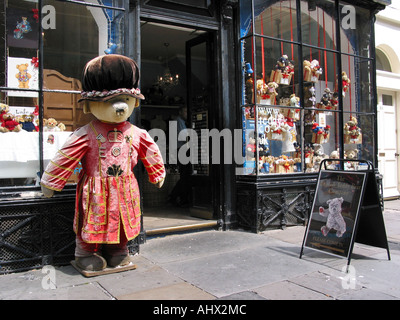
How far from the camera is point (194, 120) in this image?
7.15 meters

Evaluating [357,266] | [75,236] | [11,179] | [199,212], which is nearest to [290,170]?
[199,212]

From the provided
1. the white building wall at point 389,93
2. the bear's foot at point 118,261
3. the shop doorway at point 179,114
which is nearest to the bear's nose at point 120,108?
the bear's foot at point 118,261

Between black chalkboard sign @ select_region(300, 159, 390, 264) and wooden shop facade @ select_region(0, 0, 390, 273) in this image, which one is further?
wooden shop facade @ select_region(0, 0, 390, 273)

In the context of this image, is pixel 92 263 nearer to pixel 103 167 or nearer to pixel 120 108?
pixel 103 167

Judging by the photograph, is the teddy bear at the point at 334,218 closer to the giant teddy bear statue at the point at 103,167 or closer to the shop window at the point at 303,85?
the shop window at the point at 303,85


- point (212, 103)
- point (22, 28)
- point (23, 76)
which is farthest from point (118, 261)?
point (212, 103)

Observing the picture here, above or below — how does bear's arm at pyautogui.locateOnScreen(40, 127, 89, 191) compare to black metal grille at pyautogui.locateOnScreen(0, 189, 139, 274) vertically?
above

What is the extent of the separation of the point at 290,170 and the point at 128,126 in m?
3.28

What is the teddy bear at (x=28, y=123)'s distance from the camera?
15.0ft

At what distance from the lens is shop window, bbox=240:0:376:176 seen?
6312mm

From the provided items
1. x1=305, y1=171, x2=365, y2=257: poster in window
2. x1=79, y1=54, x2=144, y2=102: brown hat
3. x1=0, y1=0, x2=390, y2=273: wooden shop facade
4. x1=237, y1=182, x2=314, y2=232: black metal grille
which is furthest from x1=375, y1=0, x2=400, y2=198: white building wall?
x1=79, y1=54, x2=144, y2=102: brown hat

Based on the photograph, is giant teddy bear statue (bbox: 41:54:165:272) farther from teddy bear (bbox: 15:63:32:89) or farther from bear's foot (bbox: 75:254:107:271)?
teddy bear (bbox: 15:63:32:89)

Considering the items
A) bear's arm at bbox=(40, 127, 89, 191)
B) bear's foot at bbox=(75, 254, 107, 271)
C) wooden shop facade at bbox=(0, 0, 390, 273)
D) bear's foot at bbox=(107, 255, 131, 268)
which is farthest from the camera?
wooden shop facade at bbox=(0, 0, 390, 273)

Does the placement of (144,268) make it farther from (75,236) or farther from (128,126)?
(128,126)
